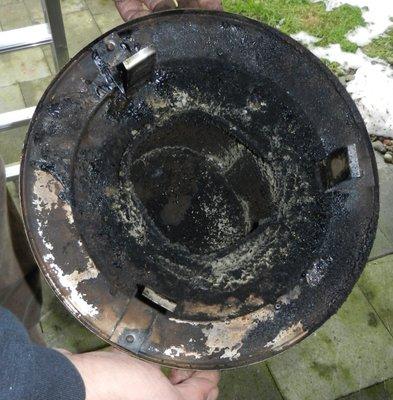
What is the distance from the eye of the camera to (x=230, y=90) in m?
1.22

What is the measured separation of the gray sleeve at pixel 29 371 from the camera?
2.61 feet

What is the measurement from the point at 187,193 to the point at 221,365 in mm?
608

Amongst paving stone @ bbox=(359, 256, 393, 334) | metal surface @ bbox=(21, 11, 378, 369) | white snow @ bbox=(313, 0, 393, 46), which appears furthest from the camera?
white snow @ bbox=(313, 0, 393, 46)

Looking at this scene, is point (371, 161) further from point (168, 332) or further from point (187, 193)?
point (168, 332)

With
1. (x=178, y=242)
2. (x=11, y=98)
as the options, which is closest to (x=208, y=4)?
(x=178, y=242)

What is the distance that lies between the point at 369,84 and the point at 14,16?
283cm

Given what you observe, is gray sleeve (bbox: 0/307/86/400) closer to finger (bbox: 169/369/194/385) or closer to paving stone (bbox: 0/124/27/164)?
finger (bbox: 169/369/194/385)

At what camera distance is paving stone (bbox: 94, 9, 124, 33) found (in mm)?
3404

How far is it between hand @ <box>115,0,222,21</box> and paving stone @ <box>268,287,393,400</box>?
1.73m

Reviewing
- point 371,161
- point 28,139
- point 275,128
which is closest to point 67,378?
point 28,139

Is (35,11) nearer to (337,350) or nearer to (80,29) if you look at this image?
(80,29)

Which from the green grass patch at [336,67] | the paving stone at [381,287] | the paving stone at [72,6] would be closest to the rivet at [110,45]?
the paving stone at [381,287]

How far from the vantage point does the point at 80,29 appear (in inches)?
133

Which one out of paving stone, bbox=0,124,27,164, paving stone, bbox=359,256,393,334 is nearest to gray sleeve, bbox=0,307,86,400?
paving stone, bbox=359,256,393,334
